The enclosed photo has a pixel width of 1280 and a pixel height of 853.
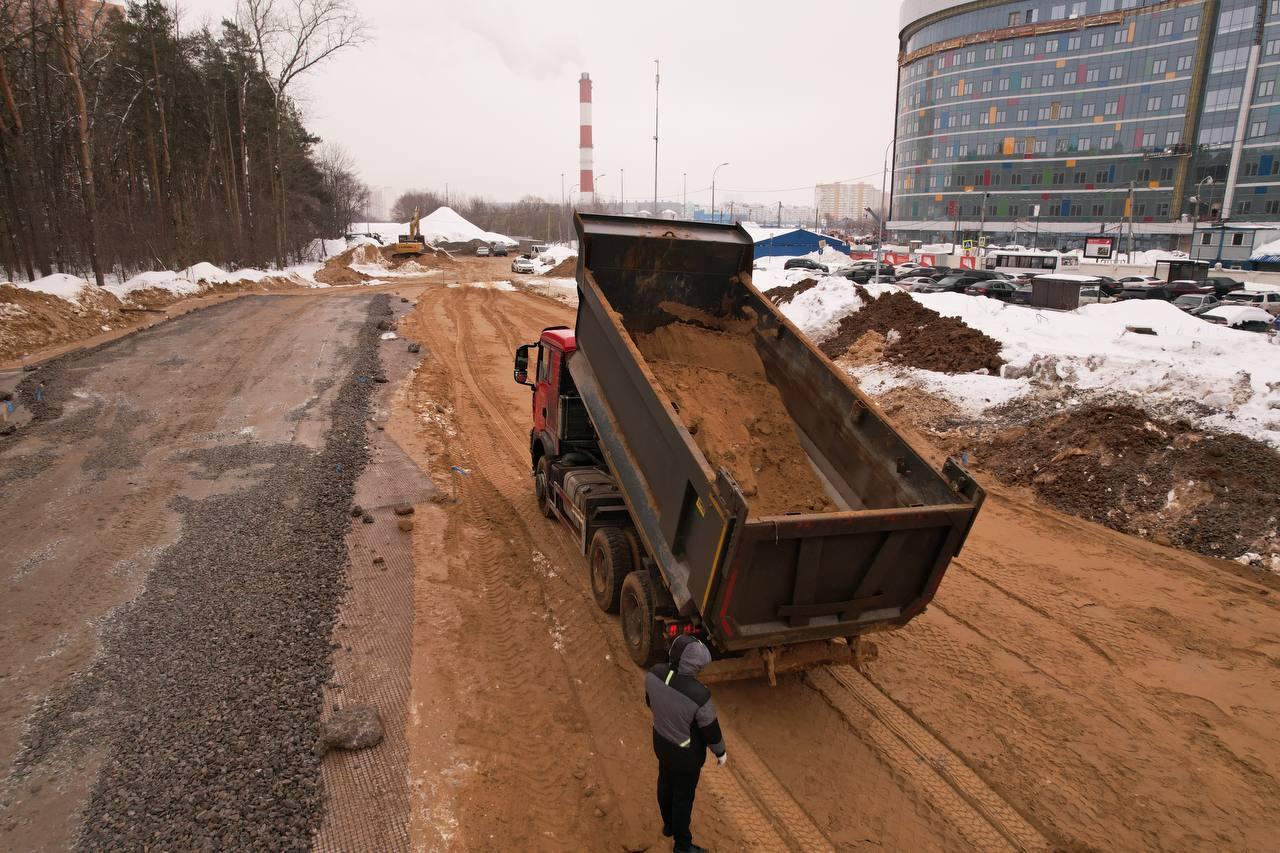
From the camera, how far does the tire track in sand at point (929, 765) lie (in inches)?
192

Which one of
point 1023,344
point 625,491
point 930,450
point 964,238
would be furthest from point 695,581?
point 964,238

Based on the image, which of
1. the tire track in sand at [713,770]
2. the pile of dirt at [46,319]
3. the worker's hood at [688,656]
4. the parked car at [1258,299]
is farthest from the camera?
the parked car at [1258,299]

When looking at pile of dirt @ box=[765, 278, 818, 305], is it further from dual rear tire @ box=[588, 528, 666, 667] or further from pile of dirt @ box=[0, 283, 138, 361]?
pile of dirt @ box=[0, 283, 138, 361]

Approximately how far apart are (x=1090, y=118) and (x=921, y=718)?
98.3 meters

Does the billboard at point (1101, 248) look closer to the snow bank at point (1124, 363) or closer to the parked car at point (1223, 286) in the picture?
the parked car at point (1223, 286)

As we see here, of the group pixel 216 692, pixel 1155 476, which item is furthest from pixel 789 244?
pixel 216 692

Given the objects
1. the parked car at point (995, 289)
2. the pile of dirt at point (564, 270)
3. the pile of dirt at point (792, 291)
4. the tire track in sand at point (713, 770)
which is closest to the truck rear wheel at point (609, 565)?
Answer: the tire track in sand at point (713, 770)

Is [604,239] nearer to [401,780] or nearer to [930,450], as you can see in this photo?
[401,780]

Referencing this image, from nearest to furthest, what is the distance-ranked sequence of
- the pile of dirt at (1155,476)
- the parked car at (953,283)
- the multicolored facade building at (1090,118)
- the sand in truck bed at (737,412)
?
1. the sand in truck bed at (737,412)
2. the pile of dirt at (1155,476)
3. the parked car at (953,283)
4. the multicolored facade building at (1090,118)

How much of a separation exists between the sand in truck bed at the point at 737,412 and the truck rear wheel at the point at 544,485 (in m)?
2.27

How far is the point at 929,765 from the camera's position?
546 cm

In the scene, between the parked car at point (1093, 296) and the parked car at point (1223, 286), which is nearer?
the parked car at point (1093, 296)

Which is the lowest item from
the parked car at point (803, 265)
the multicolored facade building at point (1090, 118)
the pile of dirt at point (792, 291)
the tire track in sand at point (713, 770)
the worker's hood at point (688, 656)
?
the tire track in sand at point (713, 770)

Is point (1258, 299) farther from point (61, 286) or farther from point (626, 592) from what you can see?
point (61, 286)
